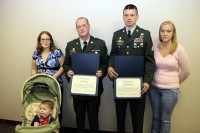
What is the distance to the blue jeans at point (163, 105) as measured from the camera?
2623 millimetres

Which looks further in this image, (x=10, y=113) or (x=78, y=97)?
(x=10, y=113)

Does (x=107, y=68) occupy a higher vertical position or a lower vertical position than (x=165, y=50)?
lower

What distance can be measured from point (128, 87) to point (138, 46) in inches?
20.1

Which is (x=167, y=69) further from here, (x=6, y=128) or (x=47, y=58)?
(x=6, y=128)

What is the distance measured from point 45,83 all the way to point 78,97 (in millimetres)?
460

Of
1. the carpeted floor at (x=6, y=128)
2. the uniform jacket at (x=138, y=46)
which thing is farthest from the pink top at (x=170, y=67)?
the carpeted floor at (x=6, y=128)

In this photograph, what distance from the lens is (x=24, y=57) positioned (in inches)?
147

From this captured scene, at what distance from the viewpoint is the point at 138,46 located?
268 cm

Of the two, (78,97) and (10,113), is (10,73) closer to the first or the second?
(10,113)

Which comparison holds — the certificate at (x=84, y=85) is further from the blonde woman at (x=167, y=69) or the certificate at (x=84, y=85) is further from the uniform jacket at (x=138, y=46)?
the blonde woman at (x=167, y=69)

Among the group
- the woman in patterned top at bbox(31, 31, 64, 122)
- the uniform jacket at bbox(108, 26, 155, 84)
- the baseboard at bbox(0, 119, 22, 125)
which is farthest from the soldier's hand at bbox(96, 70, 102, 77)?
the baseboard at bbox(0, 119, 22, 125)

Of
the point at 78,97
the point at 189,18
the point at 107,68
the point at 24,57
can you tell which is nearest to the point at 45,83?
the point at 78,97

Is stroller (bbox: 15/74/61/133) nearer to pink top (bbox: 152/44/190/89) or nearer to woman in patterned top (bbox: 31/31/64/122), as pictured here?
woman in patterned top (bbox: 31/31/64/122)

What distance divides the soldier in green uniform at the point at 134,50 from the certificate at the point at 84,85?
0.24 metres
